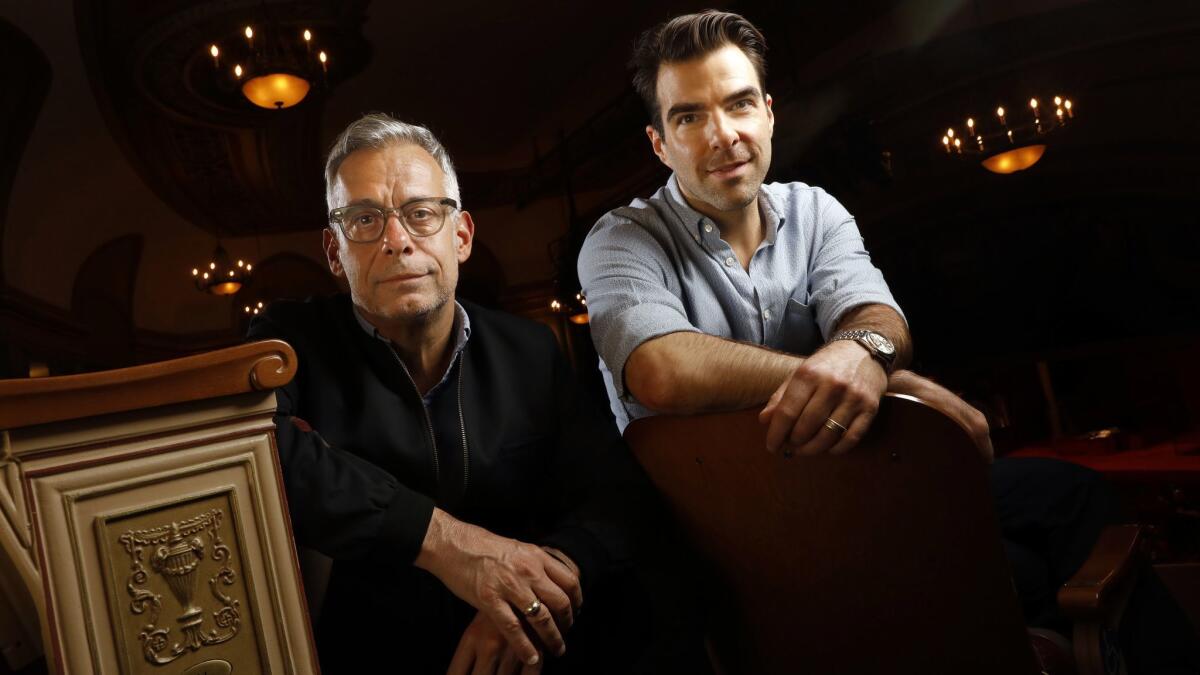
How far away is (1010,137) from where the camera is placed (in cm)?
257

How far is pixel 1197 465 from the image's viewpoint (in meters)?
2.34

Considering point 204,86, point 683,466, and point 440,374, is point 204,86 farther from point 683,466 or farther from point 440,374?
point 683,466

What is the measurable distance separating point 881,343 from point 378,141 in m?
0.80

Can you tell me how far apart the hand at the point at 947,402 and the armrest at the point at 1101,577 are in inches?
10.4

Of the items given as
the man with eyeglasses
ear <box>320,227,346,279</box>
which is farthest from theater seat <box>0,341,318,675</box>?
ear <box>320,227,346,279</box>

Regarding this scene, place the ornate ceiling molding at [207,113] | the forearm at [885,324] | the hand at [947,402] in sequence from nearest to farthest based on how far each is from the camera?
the hand at [947,402] → the forearm at [885,324] → the ornate ceiling molding at [207,113]

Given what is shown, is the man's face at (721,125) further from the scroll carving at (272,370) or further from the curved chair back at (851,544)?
the scroll carving at (272,370)

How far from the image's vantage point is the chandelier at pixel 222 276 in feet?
11.2

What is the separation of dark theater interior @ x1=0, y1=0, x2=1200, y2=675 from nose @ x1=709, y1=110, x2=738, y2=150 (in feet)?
0.68

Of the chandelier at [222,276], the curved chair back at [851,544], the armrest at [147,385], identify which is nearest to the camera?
the armrest at [147,385]

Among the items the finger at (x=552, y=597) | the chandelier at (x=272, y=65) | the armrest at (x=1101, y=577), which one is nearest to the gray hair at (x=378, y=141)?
the finger at (x=552, y=597)

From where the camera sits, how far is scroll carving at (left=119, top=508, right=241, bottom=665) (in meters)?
0.92

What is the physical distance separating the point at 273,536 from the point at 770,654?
64 centimetres

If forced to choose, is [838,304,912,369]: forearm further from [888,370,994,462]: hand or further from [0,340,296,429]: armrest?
[0,340,296,429]: armrest
